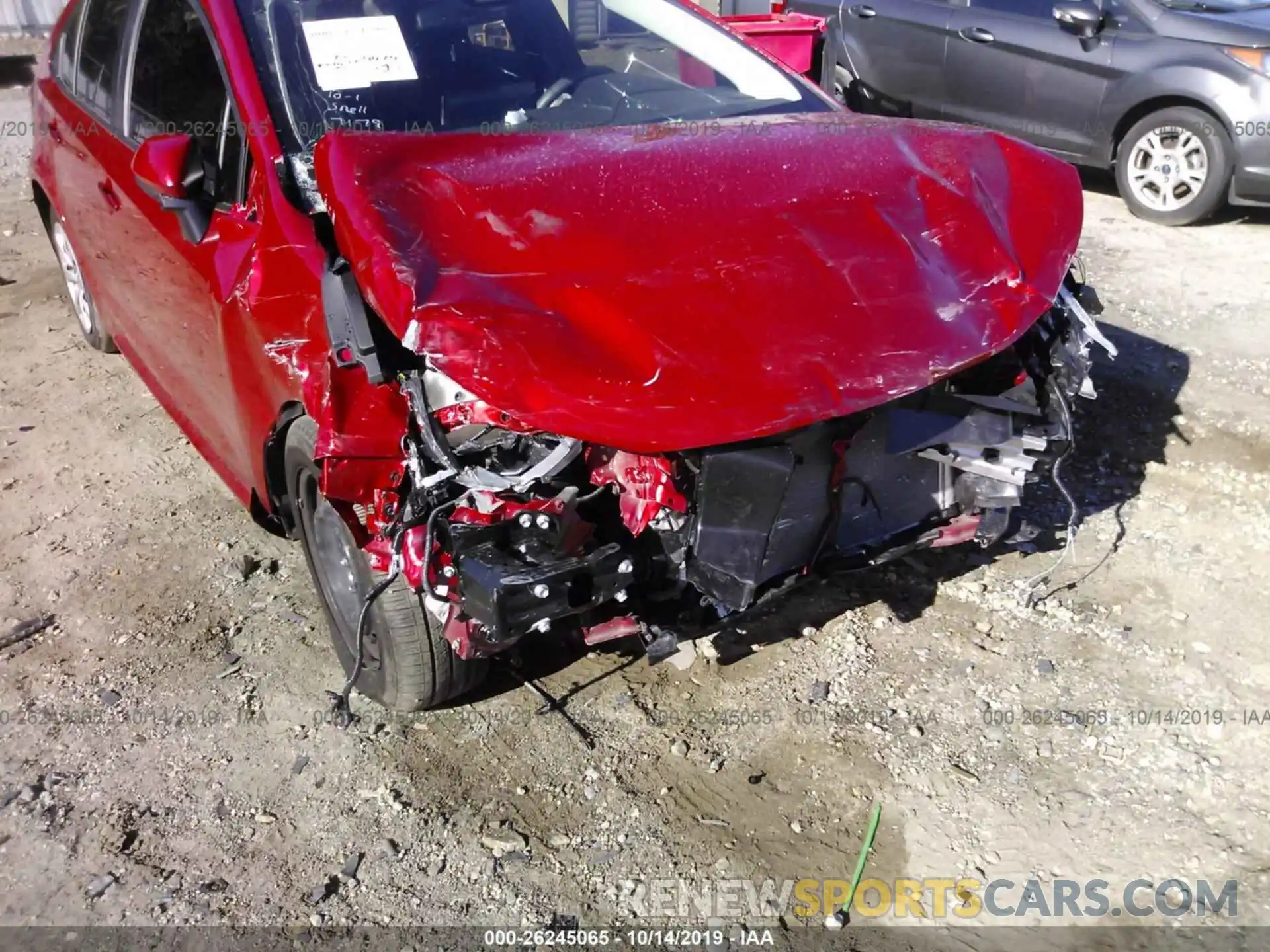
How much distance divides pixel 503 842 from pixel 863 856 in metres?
0.89

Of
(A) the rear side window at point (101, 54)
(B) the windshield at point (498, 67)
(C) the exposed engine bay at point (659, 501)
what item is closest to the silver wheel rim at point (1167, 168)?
(B) the windshield at point (498, 67)

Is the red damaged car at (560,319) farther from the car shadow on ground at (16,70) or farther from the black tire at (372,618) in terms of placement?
the car shadow on ground at (16,70)

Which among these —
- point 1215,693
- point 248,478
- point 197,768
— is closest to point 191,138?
point 248,478

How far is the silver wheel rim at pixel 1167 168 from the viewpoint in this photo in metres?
6.31

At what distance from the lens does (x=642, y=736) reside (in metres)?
2.89

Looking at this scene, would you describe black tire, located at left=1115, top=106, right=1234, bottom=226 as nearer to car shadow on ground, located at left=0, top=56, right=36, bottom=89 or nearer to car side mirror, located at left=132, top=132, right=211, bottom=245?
car side mirror, located at left=132, top=132, right=211, bottom=245

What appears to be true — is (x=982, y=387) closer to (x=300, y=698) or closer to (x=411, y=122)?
(x=411, y=122)

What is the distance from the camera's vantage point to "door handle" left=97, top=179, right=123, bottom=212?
356cm

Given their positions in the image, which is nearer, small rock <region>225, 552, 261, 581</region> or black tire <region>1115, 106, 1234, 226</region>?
small rock <region>225, 552, 261, 581</region>

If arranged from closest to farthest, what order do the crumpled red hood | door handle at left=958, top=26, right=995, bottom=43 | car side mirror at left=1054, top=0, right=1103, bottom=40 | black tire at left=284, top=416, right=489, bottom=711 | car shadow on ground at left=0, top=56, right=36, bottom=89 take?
the crumpled red hood → black tire at left=284, top=416, right=489, bottom=711 → car side mirror at left=1054, top=0, right=1103, bottom=40 → door handle at left=958, top=26, right=995, bottom=43 → car shadow on ground at left=0, top=56, right=36, bottom=89

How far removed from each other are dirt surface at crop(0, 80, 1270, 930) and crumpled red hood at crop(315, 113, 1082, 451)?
0.83 m

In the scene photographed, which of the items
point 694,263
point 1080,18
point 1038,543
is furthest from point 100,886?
point 1080,18

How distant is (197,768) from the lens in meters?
2.83

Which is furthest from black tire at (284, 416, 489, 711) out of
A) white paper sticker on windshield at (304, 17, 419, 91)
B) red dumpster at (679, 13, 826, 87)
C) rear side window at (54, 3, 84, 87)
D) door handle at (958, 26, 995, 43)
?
door handle at (958, 26, 995, 43)
